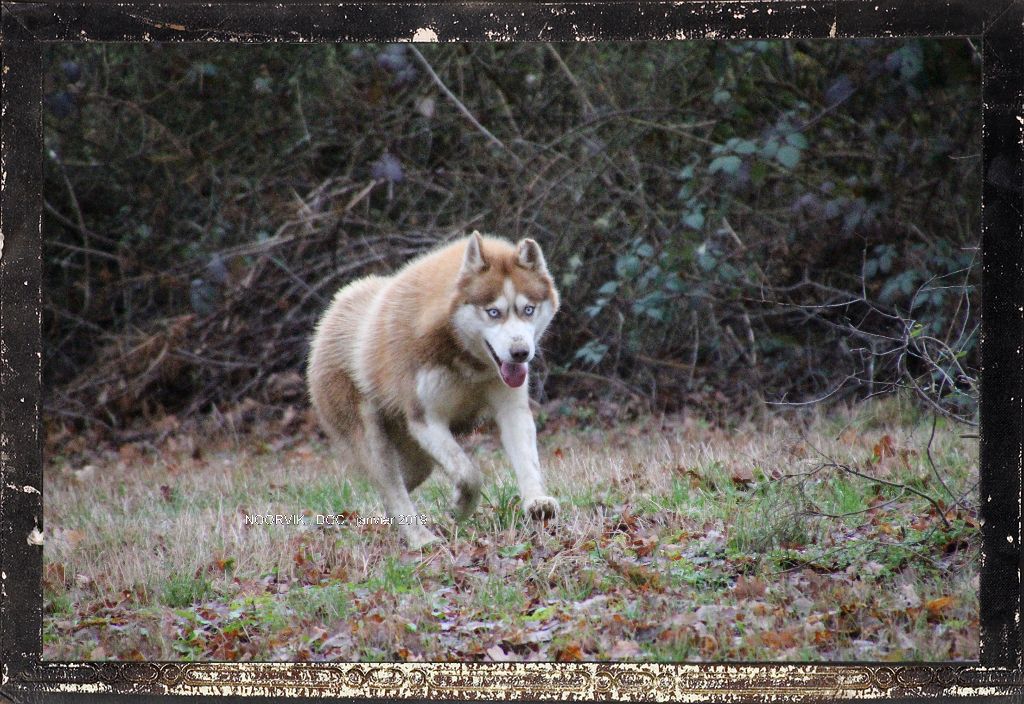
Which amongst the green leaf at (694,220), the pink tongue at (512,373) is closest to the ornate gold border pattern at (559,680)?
the pink tongue at (512,373)

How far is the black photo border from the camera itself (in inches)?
114

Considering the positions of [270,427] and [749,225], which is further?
[270,427]

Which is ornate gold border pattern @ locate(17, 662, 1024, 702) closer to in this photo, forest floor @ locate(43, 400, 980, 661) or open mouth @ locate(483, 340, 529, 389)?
forest floor @ locate(43, 400, 980, 661)

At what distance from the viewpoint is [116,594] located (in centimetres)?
340

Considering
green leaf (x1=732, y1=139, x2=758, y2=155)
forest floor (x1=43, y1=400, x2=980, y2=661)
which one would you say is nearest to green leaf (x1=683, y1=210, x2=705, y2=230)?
green leaf (x1=732, y1=139, x2=758, y2=155)

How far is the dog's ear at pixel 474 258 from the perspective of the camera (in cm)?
405

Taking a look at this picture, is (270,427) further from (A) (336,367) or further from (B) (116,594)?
(B) (116,594)

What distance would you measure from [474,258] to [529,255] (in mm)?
234

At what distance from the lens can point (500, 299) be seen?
13.2 feet

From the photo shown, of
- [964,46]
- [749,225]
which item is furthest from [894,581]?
[749,225]

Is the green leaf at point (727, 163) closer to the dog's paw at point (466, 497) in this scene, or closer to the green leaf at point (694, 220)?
the green leaf at point (694, 220)

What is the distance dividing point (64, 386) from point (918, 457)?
5.72 m

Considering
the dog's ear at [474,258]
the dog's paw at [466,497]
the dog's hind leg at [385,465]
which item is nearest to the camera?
the dog's paw at [466,497]

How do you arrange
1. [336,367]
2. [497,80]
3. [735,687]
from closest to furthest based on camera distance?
[735,687]
[336,367]
[497,80]
